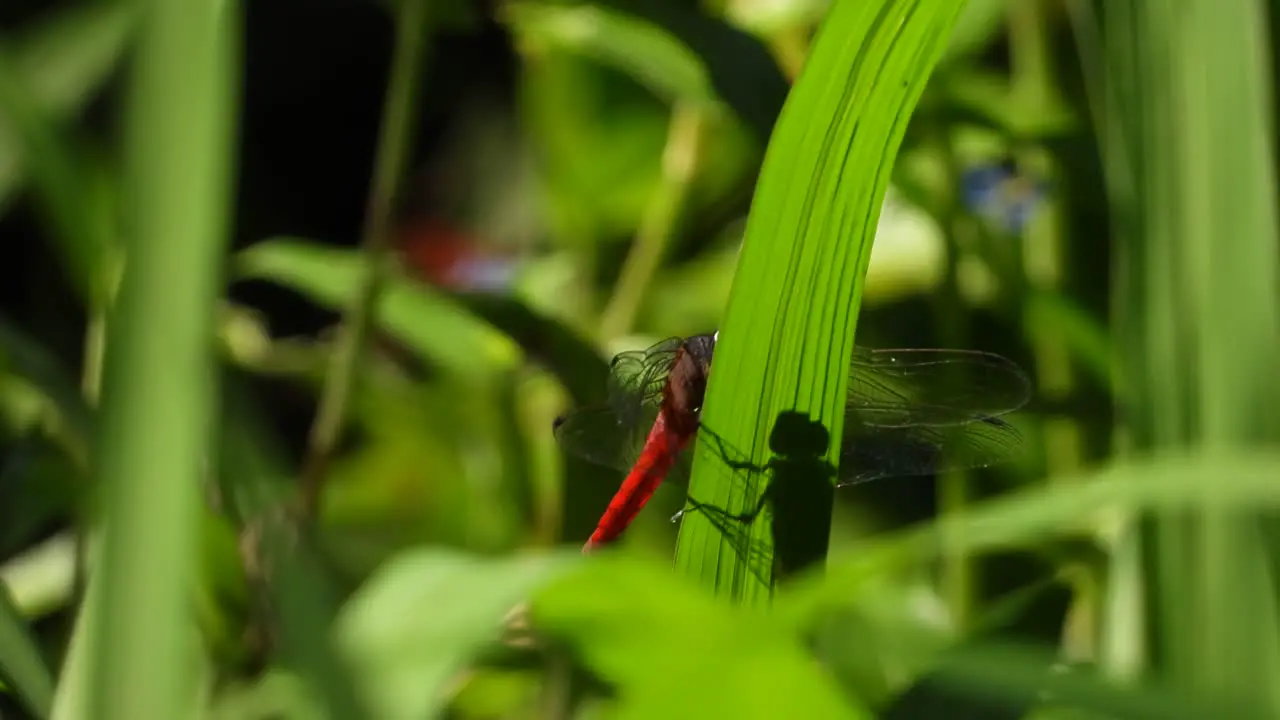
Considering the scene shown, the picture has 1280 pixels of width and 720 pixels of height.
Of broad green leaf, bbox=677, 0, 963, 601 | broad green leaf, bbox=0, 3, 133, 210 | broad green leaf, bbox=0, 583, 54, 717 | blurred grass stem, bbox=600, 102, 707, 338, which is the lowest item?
broad green leaf, bbox=0, 583, 54, 717

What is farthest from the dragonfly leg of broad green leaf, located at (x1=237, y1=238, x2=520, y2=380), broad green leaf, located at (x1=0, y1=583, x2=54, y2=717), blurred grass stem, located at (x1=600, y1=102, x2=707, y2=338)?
blurred grass stem, located at (x1=600, y1=102, x2=707, y2=338)

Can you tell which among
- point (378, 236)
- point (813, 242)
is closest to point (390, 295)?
point (378, 236)

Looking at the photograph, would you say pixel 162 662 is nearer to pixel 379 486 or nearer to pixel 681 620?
pixel 681 620

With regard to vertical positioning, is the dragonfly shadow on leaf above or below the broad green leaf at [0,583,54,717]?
above

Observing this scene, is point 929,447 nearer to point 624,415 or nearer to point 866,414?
point 866,414

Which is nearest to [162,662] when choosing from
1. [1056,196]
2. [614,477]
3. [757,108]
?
[757,108]

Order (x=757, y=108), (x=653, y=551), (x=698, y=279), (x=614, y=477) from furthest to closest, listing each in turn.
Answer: (x=698, y=279)
(x=653, y=551)
(x=614, y=477)
(x=757, y=108)

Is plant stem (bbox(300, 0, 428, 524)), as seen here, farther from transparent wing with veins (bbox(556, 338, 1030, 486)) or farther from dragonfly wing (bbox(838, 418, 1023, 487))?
dragonfly wing (bbox(838, 418, 1023, 487))
